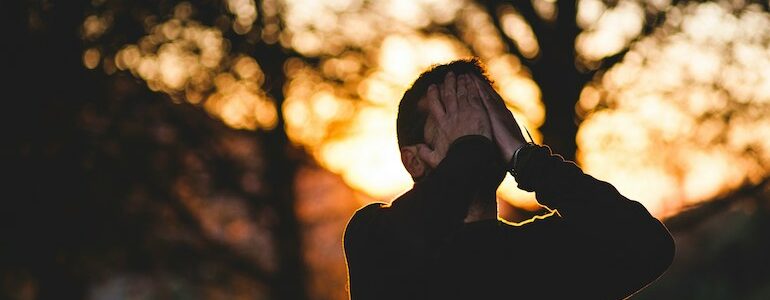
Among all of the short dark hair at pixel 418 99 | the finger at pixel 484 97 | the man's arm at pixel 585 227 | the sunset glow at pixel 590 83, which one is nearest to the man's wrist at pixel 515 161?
the man's arm at pixel 585 227

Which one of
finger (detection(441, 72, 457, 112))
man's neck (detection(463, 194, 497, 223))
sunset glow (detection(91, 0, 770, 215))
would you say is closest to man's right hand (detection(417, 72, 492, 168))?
finger (detection(441, 72, 457, 112))

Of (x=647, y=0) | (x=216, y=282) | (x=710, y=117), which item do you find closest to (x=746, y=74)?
(x=710, y=117)

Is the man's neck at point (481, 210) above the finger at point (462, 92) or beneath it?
beneath

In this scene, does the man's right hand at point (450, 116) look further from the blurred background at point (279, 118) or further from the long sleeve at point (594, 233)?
the blurred background at point (279, 118)

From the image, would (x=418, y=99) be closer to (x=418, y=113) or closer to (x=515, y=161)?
(x=418, y=113)

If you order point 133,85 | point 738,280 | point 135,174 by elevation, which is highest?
point 133,85

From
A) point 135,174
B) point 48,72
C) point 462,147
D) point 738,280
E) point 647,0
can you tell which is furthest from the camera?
point 738,280

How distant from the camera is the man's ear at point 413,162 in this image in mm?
2176

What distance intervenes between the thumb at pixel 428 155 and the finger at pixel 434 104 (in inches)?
3.0

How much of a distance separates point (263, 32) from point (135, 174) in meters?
2.41

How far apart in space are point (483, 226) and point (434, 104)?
0.98 ft

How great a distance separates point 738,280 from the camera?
21969mm

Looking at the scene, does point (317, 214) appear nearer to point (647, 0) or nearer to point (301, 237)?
point (301, 237)

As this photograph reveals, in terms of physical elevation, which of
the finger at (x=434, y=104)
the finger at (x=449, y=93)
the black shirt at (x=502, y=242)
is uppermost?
the finger at (x=449, y=93)
